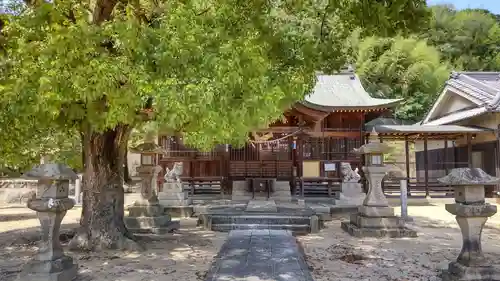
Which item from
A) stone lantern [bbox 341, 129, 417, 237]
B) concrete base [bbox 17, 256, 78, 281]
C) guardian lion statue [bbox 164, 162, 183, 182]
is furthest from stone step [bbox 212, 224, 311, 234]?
concrete base [bbox 17, 256, 78, 281]

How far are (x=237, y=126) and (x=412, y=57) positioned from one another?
27773 millimetres

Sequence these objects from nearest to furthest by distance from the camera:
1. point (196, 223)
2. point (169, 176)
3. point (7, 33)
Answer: point (7, 33)
point (196, 223)
point (169, 176)

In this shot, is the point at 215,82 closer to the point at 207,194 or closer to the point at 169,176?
the point at 169,176

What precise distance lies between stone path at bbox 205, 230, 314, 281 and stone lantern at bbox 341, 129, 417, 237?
84.3 inches

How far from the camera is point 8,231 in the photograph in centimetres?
1048

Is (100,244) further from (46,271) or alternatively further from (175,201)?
(175,201)

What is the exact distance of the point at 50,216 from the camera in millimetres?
5531

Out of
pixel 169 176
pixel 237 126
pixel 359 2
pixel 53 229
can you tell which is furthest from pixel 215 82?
pixel 169 176

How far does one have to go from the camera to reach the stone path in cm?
559

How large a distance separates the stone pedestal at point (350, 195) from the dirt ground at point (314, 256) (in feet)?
10.6

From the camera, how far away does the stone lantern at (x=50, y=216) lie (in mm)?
5348

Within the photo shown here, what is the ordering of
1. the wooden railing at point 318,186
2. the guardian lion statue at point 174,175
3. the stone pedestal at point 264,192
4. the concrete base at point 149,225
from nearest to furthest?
the concrete base at point 149,225 < the guardian lion statue at point 174,175 < the stone pedestal at point 264,192 < the wooden railing at point 318,186

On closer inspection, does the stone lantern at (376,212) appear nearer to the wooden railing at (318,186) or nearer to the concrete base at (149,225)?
the concrete base at (149,225)

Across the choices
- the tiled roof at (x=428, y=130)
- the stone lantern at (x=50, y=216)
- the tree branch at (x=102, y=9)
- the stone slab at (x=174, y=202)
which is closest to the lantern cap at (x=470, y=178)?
the stone lantern at (x=50, y=216)
